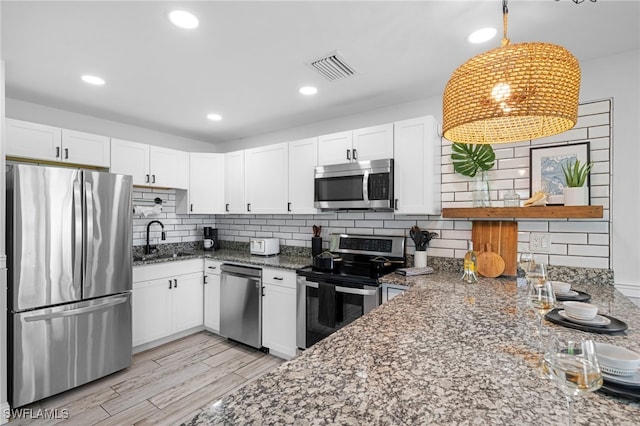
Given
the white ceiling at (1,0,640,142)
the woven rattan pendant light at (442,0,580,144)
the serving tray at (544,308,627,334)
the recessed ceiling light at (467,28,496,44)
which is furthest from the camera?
the recessed ceiling light at (467,28,496,44)

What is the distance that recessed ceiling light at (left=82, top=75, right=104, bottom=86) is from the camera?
2.37 meters

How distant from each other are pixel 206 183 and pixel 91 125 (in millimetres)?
1335

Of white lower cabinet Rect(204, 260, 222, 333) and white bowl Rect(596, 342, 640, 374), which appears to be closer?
white bowl Rect(596, 342, 640, 374)

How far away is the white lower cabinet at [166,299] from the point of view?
312cm

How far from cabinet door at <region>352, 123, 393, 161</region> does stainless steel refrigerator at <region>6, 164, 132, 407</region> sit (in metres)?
2.20

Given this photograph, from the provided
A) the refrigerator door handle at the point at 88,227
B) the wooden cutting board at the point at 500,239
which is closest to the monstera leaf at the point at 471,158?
the wooden cutting board at the point at 500,239

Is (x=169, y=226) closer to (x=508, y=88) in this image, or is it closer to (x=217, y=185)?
(x=217, y=185)

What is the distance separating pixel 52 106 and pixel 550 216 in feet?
14.6

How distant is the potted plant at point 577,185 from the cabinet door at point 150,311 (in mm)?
3741

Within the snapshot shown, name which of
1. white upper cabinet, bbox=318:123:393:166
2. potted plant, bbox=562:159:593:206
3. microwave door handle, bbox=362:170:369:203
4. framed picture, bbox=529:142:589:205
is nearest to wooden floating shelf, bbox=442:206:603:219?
potted plant, bbox=562:159:593:206

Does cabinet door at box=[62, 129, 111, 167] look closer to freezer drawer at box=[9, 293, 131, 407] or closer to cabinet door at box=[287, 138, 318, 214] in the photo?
freezer drawer at box=[9, 293, 131, 407]

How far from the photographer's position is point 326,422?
70cm

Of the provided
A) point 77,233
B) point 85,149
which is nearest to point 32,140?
point 85,149

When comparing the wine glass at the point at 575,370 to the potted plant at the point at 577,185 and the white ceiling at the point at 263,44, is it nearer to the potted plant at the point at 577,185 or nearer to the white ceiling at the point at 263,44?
the white ceiling at the point at 263,44
